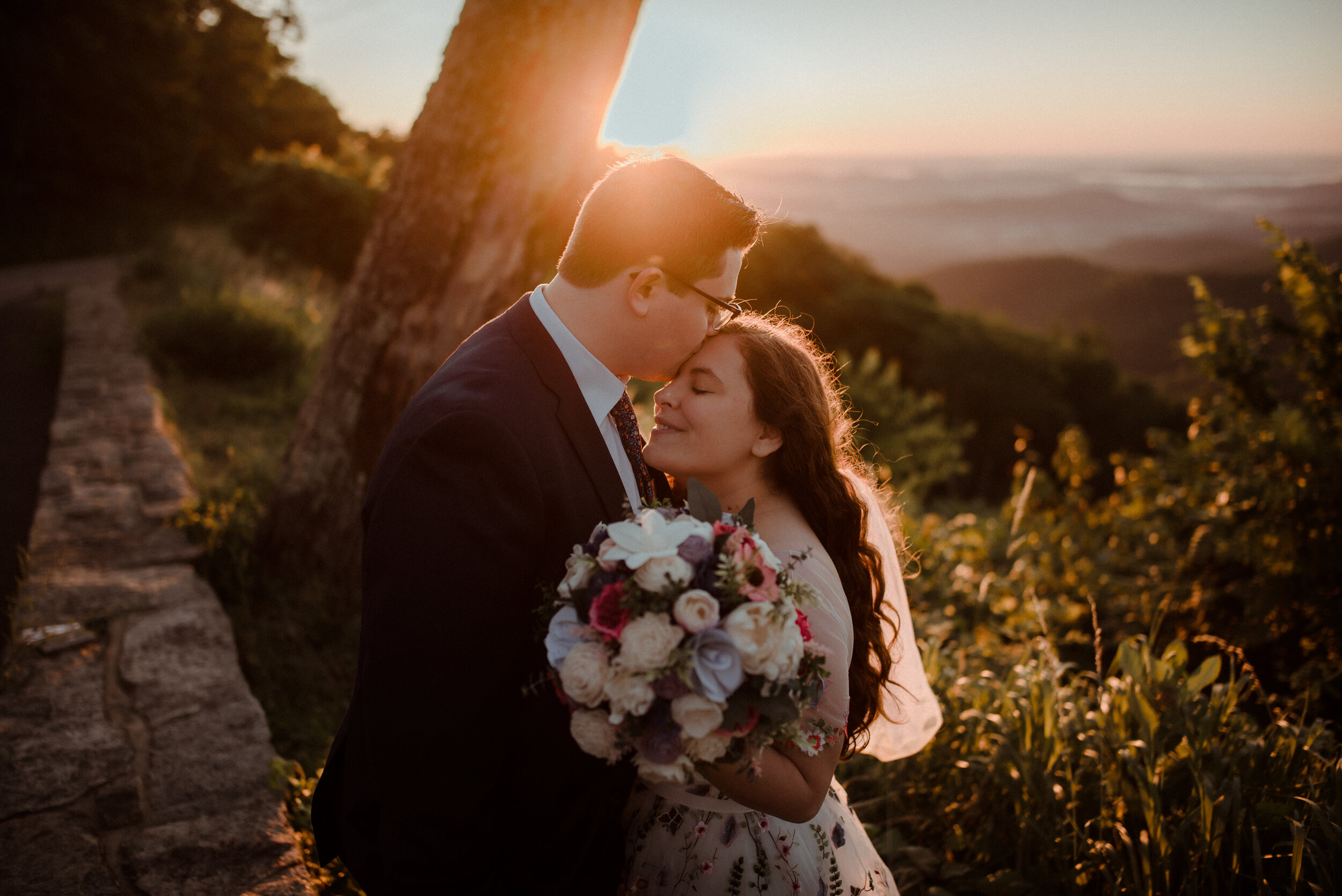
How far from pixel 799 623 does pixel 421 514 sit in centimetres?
79

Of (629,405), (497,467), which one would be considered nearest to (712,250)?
(629,405)

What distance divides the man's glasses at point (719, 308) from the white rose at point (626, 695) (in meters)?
1.06

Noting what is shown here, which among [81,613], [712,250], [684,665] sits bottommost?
[81,613]

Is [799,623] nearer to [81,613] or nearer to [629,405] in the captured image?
[629,405]

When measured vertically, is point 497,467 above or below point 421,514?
above

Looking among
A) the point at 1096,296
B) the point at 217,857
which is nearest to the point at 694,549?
the point at 217,857

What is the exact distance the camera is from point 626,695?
1266 mm

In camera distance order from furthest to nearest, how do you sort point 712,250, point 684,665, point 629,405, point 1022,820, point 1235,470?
point 1235,470
point 1022,820
point 629,405
point 712,250
point 684,665

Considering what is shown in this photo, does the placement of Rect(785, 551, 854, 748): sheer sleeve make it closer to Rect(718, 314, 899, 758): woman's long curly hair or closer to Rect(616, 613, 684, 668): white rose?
Rect(718, 314, 899, 758): woman's long curly hair

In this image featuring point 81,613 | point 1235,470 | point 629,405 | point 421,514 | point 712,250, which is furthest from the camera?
point 1235,470

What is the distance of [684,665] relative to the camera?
1.26 metres

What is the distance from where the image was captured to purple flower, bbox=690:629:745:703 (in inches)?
49.5

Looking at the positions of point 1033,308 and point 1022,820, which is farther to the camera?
point 1033,308

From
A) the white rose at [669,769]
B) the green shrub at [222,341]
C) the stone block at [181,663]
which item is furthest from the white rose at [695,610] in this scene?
the green shrub at [222,341]
